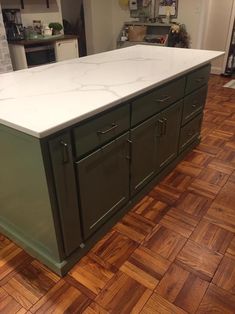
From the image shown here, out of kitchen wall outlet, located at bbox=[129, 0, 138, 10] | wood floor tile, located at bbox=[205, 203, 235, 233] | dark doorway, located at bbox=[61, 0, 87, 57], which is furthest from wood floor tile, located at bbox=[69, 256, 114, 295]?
dark doorway, located at bbox=[61, 0, 87, 57]

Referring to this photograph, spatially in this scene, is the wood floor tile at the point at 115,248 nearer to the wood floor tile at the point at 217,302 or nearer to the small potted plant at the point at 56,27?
Result: the wood floor tile at the point at 217,302

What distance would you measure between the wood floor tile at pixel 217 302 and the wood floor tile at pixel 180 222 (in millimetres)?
385

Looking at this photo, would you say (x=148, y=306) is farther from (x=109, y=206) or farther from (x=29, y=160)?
(x=29, y=160)

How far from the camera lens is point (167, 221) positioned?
180 cm

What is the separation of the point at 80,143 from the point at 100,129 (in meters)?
0.14

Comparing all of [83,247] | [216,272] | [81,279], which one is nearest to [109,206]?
[83,247]

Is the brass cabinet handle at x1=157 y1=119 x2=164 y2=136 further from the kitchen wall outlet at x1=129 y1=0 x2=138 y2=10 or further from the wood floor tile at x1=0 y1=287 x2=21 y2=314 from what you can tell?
the kitchen wall outlet at x1=129 y1=0 x2=138 y2=10

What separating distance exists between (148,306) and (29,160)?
2.88 ft

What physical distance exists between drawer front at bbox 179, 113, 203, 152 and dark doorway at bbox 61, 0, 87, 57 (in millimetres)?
4404

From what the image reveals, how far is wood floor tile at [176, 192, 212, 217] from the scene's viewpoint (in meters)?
1.88

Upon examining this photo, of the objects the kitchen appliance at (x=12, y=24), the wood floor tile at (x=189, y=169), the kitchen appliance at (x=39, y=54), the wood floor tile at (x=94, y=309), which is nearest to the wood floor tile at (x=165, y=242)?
the wood floor tile at (x=94, y=309)

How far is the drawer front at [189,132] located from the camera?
7.42 feet

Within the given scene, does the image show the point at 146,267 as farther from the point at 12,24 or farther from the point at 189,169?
the point at 12,24

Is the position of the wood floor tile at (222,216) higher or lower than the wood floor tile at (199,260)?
lower
